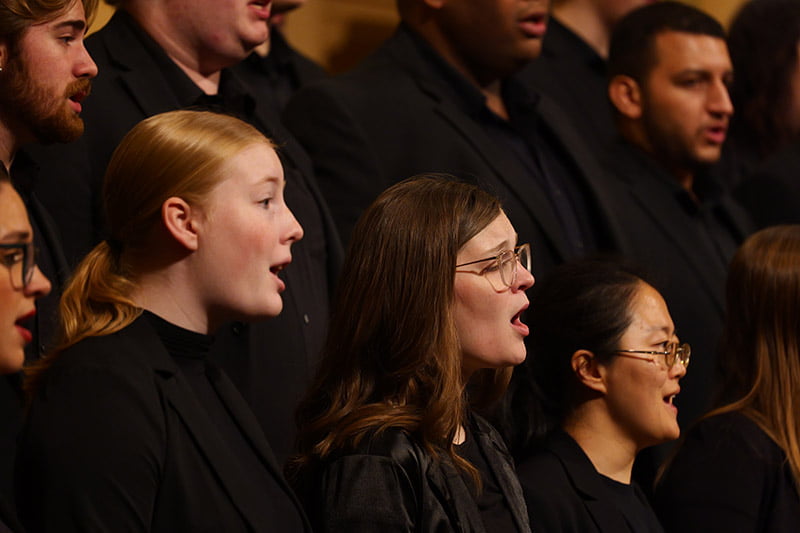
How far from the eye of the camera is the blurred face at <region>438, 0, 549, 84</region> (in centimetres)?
312

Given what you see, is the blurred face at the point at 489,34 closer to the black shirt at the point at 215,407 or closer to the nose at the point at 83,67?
the nose at the point at 83,67

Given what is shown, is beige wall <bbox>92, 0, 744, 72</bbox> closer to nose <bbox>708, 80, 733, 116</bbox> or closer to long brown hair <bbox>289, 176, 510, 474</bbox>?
nose <bbox>708, 80, 733, 116</bbox>

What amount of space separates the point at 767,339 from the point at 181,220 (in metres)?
1.32

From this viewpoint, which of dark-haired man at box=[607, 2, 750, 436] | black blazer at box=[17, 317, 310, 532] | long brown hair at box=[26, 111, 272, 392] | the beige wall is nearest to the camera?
black blazer at box=[17, 317, 310, 532]

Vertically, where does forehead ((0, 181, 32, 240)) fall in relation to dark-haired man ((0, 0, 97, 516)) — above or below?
above

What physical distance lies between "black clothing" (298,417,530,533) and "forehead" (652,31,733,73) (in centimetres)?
193

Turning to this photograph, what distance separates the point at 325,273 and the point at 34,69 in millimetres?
766

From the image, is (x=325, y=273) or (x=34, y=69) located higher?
(x=34, y=69)

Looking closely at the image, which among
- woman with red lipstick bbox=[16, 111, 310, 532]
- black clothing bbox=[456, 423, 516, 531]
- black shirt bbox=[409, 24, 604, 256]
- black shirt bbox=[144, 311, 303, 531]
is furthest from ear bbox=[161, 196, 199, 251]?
black shirt bbox=[409, 24, 604, 256]

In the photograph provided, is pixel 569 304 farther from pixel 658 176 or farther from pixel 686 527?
pixel 658 176

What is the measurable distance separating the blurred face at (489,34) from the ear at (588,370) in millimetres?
983

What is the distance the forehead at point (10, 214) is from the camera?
1.43m

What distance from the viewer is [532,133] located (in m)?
3.15

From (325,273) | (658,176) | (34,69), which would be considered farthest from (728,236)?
(34,69)
